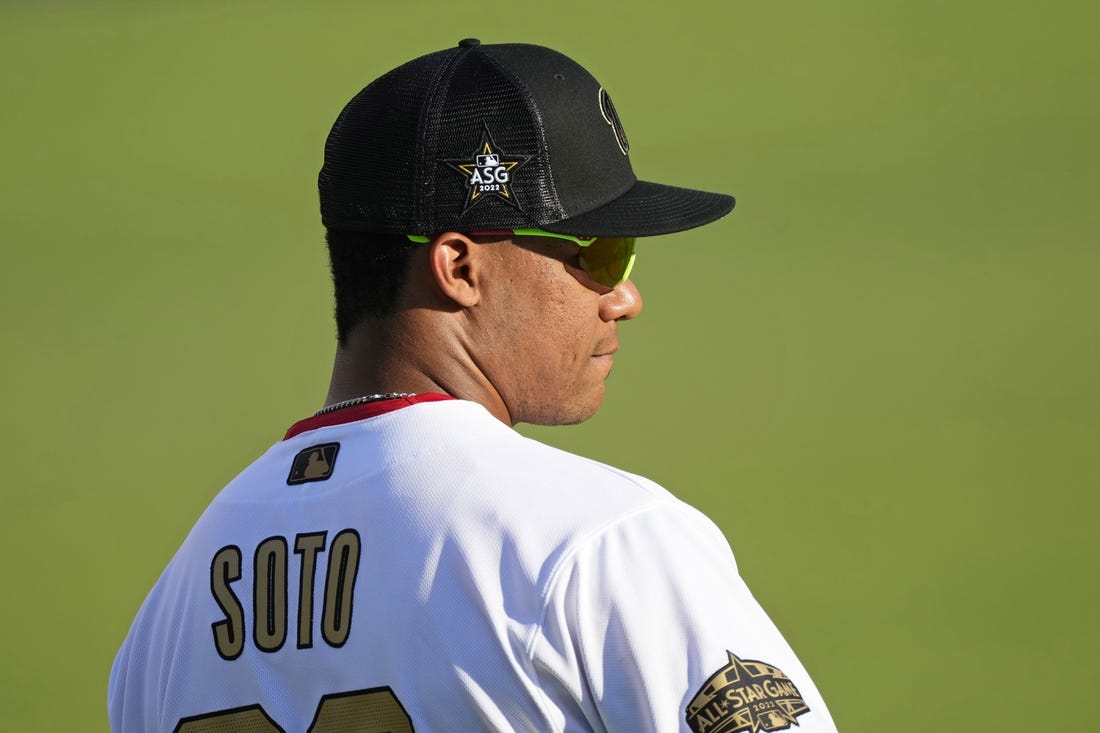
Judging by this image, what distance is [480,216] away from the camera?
1366mm

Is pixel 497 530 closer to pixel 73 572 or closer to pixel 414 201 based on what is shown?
pixel 414 201

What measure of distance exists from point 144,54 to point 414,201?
5.73 m

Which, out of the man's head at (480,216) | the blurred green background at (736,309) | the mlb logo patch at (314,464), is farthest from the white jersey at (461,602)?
the blurred green background at (736,309)

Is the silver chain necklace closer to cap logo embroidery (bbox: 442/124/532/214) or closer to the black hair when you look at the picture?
the black hair

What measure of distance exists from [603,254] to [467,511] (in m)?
0.43

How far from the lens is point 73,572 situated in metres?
4.77

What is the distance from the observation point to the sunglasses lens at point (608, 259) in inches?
58.2

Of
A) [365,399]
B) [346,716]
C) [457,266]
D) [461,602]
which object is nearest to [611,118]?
[457,266]

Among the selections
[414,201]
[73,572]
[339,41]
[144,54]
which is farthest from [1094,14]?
[414,201]

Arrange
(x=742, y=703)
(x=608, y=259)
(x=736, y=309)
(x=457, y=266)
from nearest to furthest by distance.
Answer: (x=742, y=703)
(x=457, y=266)
(x=608, y=259)
(x=736, y=309)

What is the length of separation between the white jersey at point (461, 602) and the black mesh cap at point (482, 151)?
0.22m

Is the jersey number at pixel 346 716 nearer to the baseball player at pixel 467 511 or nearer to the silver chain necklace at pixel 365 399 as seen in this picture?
the baseball player at pixel 467 511

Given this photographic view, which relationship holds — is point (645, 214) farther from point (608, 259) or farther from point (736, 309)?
point (736, 309)

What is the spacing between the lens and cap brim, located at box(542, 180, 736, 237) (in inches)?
55.2
